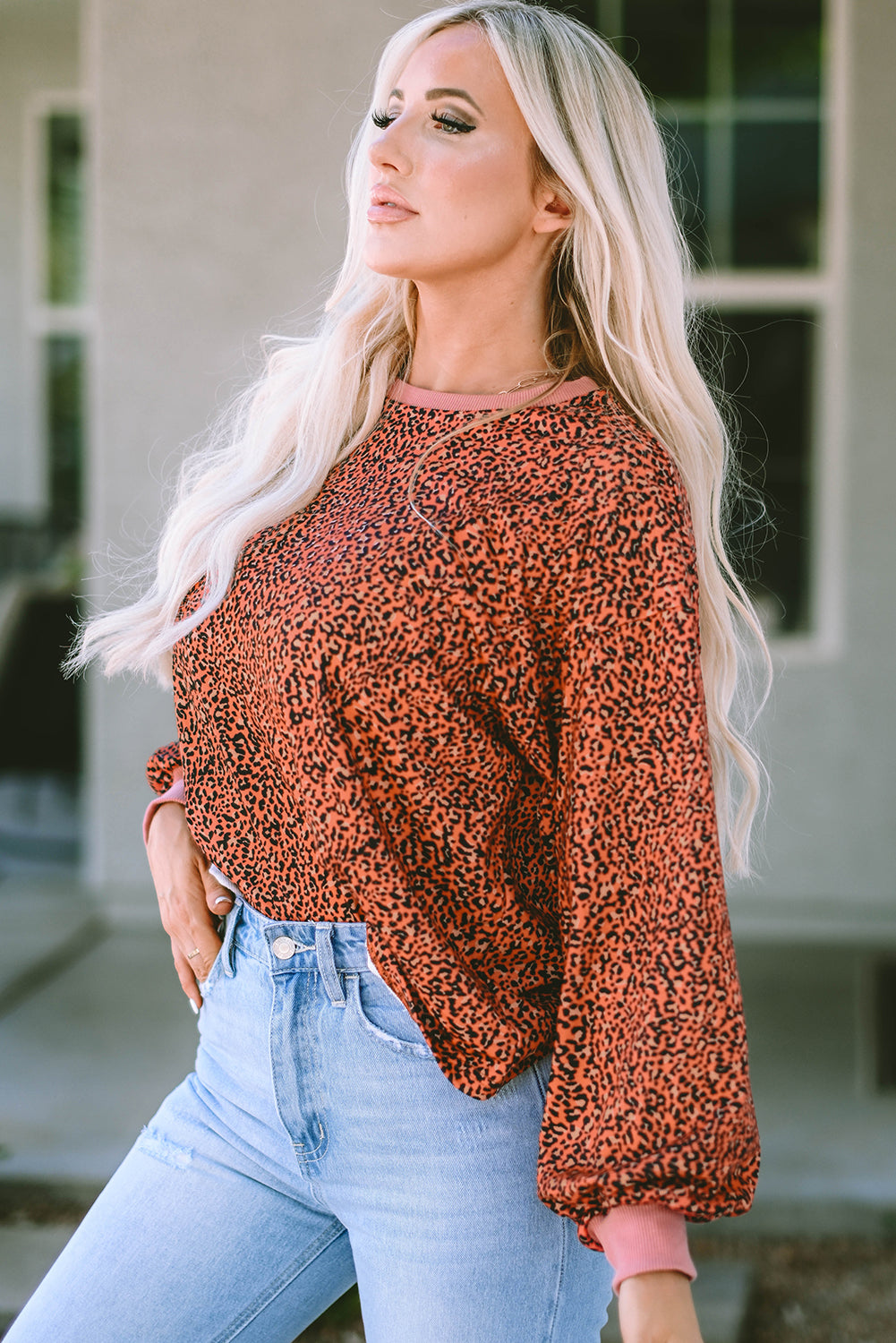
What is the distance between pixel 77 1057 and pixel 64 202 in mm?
7599

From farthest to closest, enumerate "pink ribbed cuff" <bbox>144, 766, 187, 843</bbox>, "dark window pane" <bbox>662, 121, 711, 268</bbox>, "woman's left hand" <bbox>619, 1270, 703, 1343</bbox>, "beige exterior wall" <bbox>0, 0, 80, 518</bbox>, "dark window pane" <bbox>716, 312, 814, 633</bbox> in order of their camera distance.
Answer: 1. "beige exterior wall" <bbox>0, 0, 80, 518</bbox>
2. "dark window pane" <bbox>716, 312, 814, 633</bbox>
3. "dark window pane" <bbox>662, 121, 711, 268</bbox>
4. "pink ribbed cuff" <bbox>144, 766, 187, 843</bbox>
5. "woman's left hand" <bbox>619, 1270, 703, 1343</bbox>

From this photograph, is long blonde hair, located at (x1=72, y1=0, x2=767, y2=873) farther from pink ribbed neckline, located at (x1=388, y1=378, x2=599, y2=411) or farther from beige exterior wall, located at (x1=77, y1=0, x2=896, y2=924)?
beige exterior wall, located at (x1=77, y1=0, x2=896, y2=924)

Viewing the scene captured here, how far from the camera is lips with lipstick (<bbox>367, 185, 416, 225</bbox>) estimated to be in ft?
5.33

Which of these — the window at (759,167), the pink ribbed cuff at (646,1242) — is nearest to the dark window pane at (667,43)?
the window at (759,167)

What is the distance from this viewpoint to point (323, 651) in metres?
1.42

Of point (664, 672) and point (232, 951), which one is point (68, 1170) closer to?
point (232, 951)

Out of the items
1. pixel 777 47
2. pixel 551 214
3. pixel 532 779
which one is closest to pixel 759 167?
pixel 777 47

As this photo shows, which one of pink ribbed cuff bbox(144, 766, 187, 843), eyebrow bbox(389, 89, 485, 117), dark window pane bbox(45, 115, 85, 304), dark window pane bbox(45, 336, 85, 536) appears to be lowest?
pink ribbed cuff bbox(144, 766, 187, 843)

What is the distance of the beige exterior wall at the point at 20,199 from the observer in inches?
390

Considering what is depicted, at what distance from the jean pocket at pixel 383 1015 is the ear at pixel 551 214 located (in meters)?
0.86

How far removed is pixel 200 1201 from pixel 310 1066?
219 mm

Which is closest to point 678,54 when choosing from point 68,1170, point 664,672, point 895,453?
point 895,453

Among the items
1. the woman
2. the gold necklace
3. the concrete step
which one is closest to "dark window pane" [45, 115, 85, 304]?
the concrete step

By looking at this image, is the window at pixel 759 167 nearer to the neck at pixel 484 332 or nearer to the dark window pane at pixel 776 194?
the dark window pane at pixel 776 194
